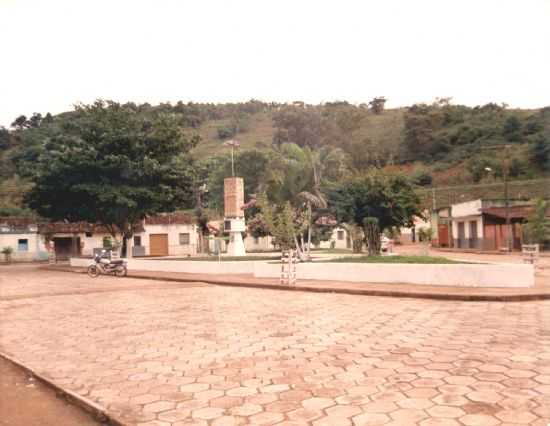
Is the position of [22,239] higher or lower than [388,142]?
lower

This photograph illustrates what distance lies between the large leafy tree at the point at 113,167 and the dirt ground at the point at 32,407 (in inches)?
766

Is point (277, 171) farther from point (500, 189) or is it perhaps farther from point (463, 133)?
point (463, 133)

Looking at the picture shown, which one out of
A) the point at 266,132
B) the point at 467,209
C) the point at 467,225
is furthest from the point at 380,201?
the point at 266,132

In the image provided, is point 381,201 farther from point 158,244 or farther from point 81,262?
point 158,244

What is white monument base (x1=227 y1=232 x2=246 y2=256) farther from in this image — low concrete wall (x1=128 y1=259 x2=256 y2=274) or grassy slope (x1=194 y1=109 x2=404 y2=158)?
grassy slope (x1=194 y1=109 x2=404 y2=158)

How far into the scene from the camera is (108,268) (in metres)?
21.8

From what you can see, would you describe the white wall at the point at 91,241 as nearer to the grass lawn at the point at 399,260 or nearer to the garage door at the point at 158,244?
the garage door at the point at 158,244

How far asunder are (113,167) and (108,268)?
594 cm

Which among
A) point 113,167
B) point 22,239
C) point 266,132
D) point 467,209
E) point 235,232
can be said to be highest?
point 266,132

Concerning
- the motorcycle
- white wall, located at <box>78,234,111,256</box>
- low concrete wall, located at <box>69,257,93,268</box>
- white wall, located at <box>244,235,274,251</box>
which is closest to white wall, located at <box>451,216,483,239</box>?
white wall, located at <box>244,235,274,251</box>

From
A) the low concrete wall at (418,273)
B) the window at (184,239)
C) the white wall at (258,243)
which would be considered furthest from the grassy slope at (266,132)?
the low concrete wall at (418,273)

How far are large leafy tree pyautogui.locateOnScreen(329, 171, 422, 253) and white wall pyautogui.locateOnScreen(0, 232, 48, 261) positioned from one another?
34433 millimetres

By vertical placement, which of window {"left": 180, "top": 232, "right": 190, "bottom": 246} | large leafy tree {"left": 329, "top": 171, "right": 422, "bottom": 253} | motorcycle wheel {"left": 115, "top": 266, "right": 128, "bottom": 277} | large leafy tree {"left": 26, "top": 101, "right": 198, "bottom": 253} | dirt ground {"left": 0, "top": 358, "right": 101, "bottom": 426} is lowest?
dirt ground {"left": 0, "top": 358, "right": 101, "bottom": 426}

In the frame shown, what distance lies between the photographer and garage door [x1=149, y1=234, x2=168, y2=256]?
4241 cm
